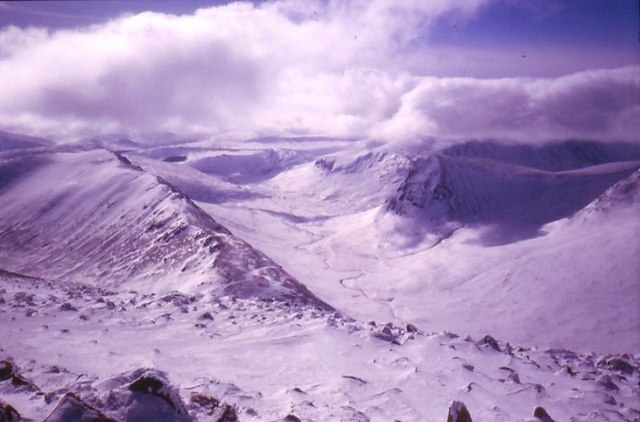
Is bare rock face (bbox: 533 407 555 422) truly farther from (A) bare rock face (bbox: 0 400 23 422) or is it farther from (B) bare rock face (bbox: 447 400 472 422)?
(A) bare rock face (bbox: 0 400 23 422)

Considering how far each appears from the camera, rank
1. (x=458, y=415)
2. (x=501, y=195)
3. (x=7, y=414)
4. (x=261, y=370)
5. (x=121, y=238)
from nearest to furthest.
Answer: (x=7, y=414) < (x=458, y=415) < (x=261, y=370) < (x=121, y=238) < (x=501, y=195)

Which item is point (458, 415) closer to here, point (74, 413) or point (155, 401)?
point (155, 401)

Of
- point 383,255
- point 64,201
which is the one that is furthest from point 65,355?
point 383,255

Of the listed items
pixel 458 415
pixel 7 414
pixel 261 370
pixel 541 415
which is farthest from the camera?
pixel 261 370

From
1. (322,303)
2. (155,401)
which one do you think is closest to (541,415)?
(155,401)

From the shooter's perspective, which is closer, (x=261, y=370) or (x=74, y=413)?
(x=74, y=413)

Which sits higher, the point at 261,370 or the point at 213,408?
the point at 213,408
